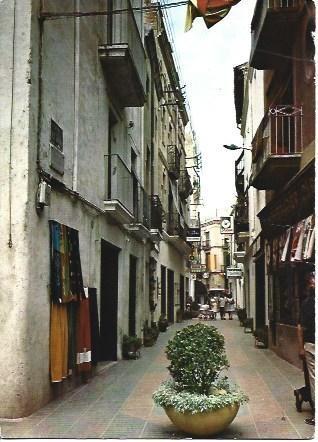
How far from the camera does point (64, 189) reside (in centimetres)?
886

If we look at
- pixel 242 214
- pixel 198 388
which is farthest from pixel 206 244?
pixel 198 388

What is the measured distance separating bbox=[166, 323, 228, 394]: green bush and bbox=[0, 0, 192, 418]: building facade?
5.79 ft

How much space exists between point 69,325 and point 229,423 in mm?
3293

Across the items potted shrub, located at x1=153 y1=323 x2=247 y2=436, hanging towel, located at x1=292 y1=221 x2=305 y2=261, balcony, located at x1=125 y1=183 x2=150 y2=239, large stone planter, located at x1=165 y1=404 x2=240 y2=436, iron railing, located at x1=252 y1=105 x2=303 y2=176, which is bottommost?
large stone planter, located at x1=165 y1=404 x2=240 y2=436

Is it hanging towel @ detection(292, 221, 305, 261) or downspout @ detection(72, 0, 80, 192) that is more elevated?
downspout @ detection(72, 0, 80, 192)

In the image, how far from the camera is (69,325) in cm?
904

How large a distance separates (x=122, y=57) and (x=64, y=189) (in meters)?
3.74

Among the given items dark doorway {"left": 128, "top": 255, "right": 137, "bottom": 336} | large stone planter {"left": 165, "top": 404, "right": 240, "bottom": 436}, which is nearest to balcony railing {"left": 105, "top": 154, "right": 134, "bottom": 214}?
dark doorway {"left": 128, "top": 255, "right": 137, "bottom": 336}

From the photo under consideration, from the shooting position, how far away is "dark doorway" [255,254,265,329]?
18.3 m

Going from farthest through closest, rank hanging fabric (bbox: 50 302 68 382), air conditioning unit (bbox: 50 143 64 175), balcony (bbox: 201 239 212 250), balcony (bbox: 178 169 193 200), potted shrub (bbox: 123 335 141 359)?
balcony (bbox: 201 239 212 250) < balcony (bbox: 178 169 193 200) < potted shrub (bbox: 123 335 141 359) < air conditioning unit (bbox: 50 143 64 175) < hanging fabric (bbox: 50 302 68 382)

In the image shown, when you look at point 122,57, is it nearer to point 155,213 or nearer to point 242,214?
point 155,213

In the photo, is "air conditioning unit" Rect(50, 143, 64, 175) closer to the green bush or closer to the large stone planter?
the green bush

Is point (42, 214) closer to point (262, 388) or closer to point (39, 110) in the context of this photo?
point (39, 110)

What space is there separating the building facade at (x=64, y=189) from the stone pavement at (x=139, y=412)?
0.37 meters
